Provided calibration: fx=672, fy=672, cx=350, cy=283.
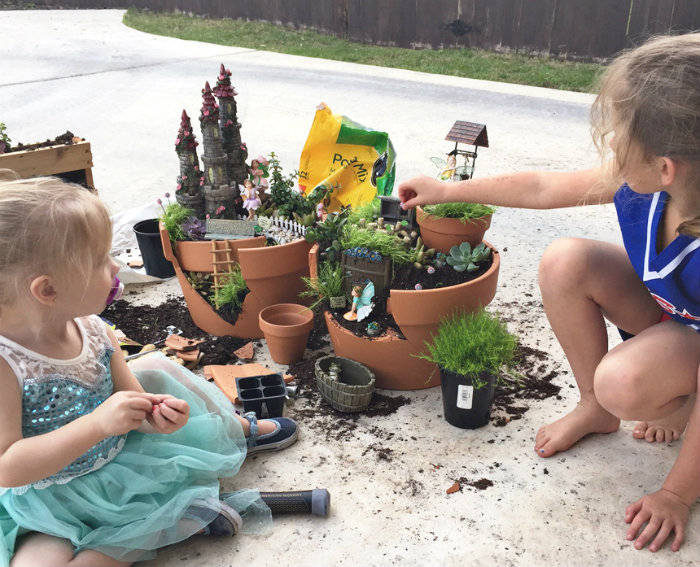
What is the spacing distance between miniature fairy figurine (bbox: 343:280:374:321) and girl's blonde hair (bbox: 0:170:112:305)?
0.92 meters

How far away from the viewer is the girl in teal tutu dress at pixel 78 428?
1366mm

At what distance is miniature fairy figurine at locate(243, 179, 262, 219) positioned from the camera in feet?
8.29

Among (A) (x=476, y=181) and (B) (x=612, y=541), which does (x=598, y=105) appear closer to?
(A) (x=476, y=181)

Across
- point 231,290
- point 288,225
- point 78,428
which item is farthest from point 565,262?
point 78,428

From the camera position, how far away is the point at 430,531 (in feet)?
5.37

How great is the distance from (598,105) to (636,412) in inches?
28.6

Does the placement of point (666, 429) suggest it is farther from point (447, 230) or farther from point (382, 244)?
point (382, 244)

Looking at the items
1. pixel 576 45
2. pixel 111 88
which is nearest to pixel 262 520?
pixel 111 88

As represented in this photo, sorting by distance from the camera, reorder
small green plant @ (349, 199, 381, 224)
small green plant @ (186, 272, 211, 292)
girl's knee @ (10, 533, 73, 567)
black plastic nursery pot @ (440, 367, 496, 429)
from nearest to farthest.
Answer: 1. girl's knee @ (10, 533, 73, 567)
2. black plastic nursery pot @ (440, 367, 496, 429)
3. small green plant @ (349, 199, 381, 224)
4. small green plant @ (186, 272, 211, 292)

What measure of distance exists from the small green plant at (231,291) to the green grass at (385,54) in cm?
476

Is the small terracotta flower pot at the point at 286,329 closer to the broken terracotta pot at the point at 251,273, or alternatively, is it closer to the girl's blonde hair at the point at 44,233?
the broken terracotta pot at the point at 251,273

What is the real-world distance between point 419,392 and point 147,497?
94 cm

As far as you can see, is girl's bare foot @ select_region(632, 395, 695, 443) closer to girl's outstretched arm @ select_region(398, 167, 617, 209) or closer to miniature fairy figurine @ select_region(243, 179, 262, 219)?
girl's outstretched arm @ select_region(398, 167, 617, 209)

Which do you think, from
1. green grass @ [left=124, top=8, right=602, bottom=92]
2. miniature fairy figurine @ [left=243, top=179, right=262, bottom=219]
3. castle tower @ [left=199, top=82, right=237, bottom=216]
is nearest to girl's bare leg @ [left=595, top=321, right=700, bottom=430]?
miniature fairy figurine @ [left=243, top=179, right=262, bottom=219]
